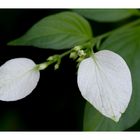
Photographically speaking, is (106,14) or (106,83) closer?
(106,83)

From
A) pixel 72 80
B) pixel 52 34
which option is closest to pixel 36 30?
pixel 52 34

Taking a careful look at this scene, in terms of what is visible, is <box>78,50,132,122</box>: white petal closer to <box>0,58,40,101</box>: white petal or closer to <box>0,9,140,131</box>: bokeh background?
<box>0,58,40,101</box>: white petal

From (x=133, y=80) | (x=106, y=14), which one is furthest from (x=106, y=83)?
(x=106, y=14)

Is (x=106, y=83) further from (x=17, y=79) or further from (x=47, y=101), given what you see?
(x=47, y=101)

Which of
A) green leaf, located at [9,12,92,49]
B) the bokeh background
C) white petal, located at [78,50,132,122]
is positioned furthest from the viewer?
the bokeh background

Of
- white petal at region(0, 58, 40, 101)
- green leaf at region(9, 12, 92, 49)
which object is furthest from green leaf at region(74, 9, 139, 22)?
white petal at region(0, 58, 40, 101)
